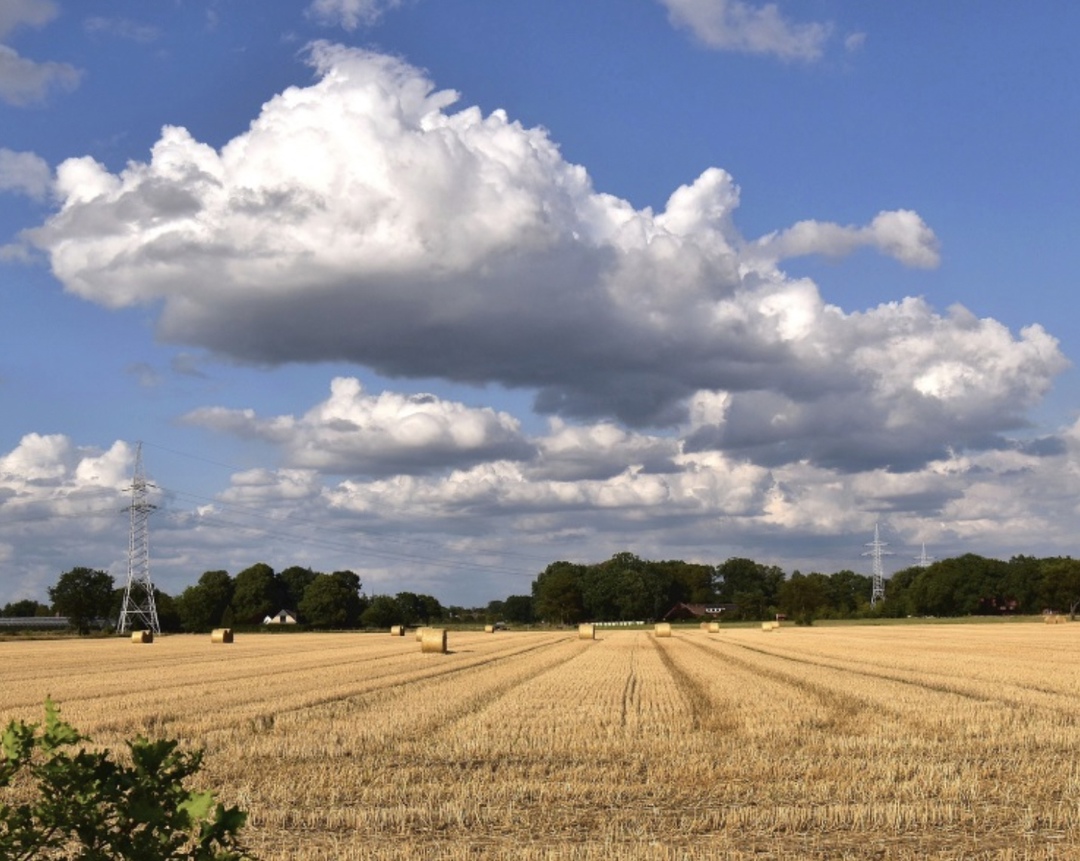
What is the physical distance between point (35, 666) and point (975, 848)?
1590 inches

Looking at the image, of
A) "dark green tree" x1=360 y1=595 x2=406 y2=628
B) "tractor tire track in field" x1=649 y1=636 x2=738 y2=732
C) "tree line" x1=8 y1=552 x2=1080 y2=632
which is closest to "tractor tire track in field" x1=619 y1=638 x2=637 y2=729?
"tractor tire track in field" x1=649 y1=636 x2=738 y2=732

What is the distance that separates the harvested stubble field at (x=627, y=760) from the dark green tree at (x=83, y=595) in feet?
367

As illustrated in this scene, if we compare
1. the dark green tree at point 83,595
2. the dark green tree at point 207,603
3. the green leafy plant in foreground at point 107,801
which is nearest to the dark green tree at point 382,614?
the dark green tree at point 207,603

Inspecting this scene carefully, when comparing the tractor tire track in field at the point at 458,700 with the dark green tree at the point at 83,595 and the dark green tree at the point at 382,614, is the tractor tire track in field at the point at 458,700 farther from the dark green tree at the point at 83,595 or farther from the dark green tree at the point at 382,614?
the dark green tree at the point at 382,614

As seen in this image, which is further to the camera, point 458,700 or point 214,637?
point 214,637

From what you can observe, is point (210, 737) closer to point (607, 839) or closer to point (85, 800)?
point (607, 839)

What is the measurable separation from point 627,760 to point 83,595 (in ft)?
442

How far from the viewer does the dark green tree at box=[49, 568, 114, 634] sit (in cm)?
13612

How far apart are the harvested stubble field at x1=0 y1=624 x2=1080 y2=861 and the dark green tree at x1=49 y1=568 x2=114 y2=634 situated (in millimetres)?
111946

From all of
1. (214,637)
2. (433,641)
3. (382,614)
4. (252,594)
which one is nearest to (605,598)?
(382,614)

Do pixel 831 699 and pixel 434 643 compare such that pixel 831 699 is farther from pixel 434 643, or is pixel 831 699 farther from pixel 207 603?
pixel 207 603

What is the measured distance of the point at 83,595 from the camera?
137m

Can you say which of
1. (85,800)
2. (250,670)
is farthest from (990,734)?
(250,670)

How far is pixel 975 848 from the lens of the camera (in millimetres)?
10805
